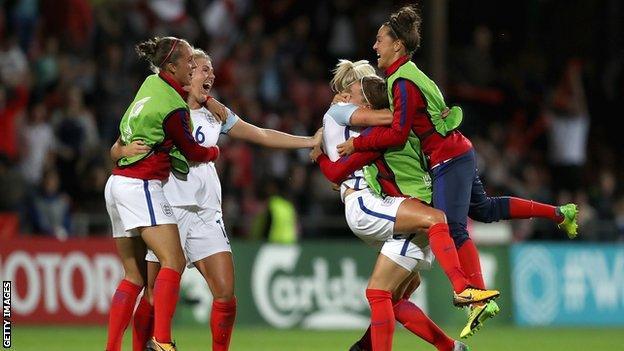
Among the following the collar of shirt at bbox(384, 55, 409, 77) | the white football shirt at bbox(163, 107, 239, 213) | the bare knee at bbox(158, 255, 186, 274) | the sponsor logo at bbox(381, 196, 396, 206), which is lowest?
the bare knee at bbox(158, 255, 186, 274)

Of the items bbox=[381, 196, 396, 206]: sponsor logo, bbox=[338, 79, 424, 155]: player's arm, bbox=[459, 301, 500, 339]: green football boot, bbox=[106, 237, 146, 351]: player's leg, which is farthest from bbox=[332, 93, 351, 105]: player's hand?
bbox=[459, 301, 500, 339]: green football boot

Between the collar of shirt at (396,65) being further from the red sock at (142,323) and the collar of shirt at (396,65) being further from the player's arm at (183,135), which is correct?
the red sock at (142,323)

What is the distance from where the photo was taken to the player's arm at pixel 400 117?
30.6ft

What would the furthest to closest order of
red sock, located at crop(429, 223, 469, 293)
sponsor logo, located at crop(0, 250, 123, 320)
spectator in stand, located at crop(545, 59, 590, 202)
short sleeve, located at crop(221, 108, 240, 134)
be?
spectator in stand, located at crop(545, 59, 590, 202) < sponsor logo, located at crop(0, 250, 123, 320) < short sleeve, located at crop(221, 108, 240, 134) < red sock, located at crop(429, 223, 469, 293)

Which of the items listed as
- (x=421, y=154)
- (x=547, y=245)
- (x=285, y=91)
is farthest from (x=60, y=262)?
(x=421, y=154)

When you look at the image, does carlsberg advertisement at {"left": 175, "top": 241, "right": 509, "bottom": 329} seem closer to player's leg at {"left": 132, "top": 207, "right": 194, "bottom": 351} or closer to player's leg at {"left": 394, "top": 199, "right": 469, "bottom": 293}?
player's leg at {"left": 132, "top": 207, "right": 194, "bottom": 351}

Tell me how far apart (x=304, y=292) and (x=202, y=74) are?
7.44 metres

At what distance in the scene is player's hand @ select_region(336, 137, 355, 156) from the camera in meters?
9.59

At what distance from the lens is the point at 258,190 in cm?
1819

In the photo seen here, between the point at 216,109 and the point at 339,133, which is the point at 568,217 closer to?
the point at 339,133

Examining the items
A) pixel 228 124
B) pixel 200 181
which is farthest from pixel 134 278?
pixel 228 124

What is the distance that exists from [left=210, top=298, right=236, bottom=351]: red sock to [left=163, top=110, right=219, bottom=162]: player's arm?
3.41 ft

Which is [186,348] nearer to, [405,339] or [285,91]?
[405,339]

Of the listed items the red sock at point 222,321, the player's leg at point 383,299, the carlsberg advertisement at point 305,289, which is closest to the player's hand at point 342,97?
the player's leg at point 383,299
